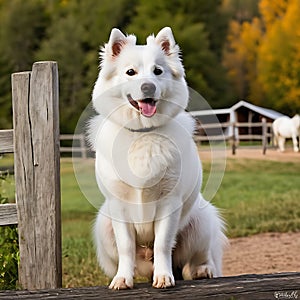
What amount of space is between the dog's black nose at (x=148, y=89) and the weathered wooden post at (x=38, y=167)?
70cm

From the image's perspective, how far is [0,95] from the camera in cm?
2673

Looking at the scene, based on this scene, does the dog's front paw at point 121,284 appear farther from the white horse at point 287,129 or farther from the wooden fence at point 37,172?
the white horse at point 287,129

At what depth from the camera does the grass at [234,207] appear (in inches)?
234

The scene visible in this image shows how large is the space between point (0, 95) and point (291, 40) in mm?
12821

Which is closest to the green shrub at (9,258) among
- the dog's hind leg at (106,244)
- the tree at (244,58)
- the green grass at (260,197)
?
the dog's hind leg at (106,244)

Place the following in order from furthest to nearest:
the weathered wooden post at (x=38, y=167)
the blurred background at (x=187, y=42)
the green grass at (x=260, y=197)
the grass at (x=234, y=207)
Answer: the blurred background at (x=187, y=42)
the green grass at (x=260, y=197)
the grass at (x=234, y=207)
the weathered wooden post at (x=38, y=167)

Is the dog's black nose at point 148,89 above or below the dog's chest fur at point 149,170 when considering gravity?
above

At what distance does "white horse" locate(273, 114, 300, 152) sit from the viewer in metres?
21.2

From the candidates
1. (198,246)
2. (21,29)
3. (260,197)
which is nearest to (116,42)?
(198,246)

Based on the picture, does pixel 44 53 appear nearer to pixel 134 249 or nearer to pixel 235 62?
pixel 235 62

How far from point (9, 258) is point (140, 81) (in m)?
1.59

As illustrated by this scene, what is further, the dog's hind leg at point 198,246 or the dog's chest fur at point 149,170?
the dog's hind leg at point 198,246

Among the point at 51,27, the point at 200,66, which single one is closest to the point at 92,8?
the point at 51,27

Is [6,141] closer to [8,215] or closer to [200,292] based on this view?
[8,215]
